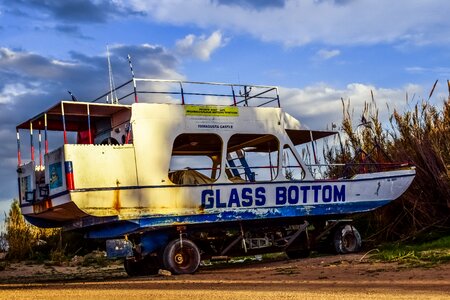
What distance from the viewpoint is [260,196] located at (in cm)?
1433

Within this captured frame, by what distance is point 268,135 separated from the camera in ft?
50.0

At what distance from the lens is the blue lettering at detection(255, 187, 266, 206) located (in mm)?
14273

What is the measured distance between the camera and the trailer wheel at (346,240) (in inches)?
627

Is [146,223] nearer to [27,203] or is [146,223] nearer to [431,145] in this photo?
[27,203]

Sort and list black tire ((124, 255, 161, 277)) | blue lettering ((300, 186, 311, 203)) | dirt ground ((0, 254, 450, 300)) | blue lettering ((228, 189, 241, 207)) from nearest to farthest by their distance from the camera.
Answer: dirt ground ((0, 254, 450, 300)) < blue lettering ((228, 189, 241, 207)) < black tire ((124, 255, 161, 277)) < blue lettering ((300, 186, 311, 203))

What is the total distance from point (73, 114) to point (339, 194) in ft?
19.5

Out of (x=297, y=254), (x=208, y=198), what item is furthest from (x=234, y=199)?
(x=297, y=254)

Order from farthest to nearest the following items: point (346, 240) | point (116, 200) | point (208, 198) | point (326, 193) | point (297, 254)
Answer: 1. point (297, 254)
2. point (346, 240)
3. point (326, 193)
4. point (208, 198)
5. point (116, 200)

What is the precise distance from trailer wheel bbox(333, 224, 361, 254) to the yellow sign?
380 centimetres

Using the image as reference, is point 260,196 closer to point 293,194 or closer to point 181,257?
point 293,194

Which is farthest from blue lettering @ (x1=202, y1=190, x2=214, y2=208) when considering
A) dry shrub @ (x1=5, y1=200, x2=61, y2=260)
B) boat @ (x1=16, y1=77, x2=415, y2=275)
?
dry shrub @ (x1=5, y1=200, x2=61, y2=260)

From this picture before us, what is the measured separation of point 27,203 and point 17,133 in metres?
1.46

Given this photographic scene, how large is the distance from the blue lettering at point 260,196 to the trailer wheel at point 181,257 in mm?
1616

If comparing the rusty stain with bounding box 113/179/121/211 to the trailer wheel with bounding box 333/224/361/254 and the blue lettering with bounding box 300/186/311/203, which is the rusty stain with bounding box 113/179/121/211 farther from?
the trailer wheel with bounding box 333/224/361/254
